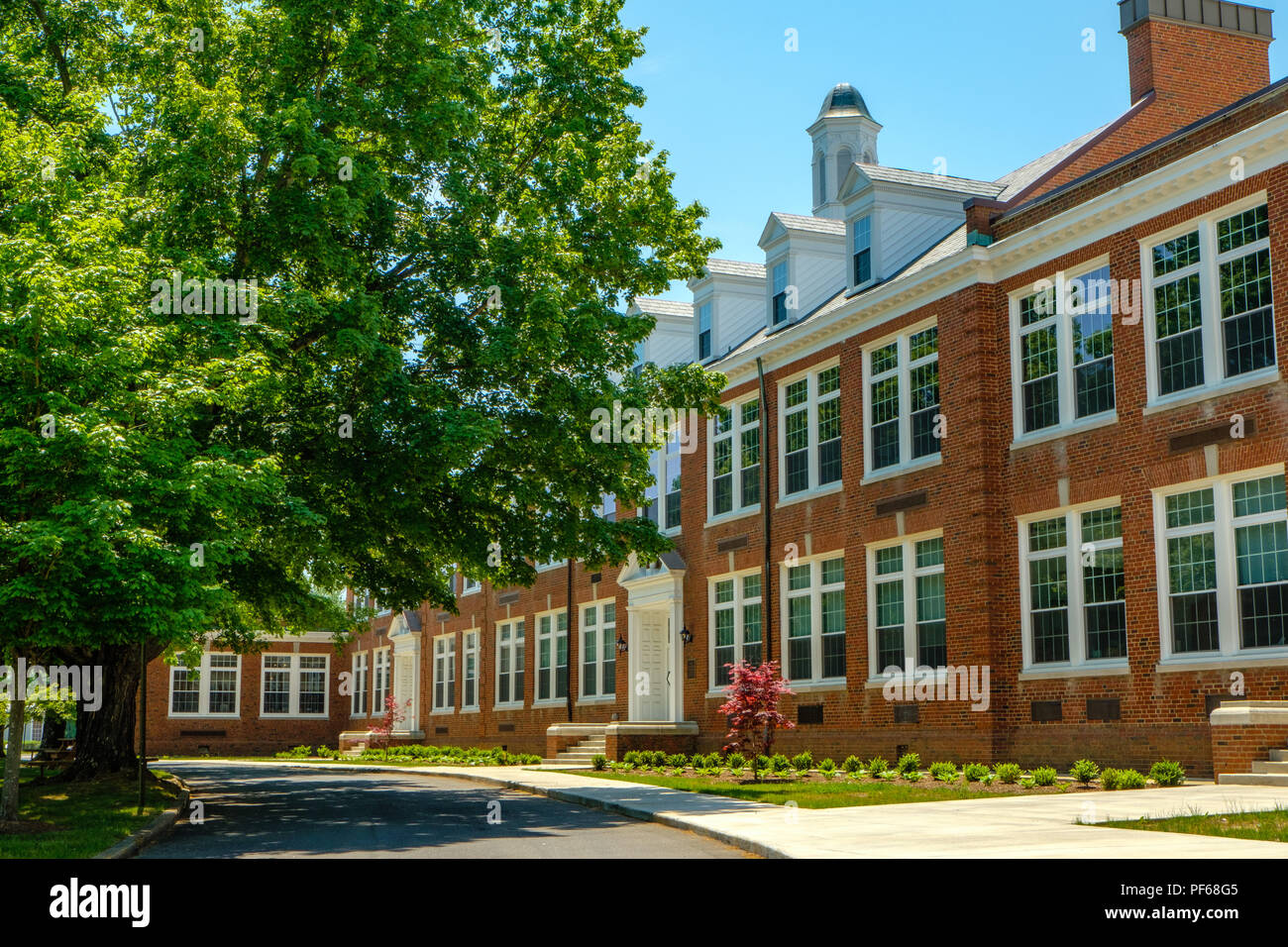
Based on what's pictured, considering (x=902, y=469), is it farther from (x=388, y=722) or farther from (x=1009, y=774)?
(x=388, y=722)

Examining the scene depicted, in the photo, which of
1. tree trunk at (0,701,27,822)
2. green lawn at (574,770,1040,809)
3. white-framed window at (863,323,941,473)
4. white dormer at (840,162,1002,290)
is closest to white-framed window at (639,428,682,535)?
white dormer at (840,162,1002,290)

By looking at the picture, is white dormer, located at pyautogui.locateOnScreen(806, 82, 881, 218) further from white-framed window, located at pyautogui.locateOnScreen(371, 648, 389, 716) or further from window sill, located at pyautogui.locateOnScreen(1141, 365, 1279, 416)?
window sill, located at pyautogui.locateOnScreen(1141, 365, 1279, 416)

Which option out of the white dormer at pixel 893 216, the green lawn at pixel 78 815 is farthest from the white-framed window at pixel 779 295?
the green lawn at pixel 78 815

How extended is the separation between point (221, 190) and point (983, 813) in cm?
1277

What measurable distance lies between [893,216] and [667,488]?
982cm

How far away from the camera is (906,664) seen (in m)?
24.9

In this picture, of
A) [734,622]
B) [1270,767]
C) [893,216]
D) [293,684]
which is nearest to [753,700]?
[1270,767]

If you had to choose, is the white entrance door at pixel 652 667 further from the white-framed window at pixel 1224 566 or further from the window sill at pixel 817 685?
the white-framed window at pixel 1224 566

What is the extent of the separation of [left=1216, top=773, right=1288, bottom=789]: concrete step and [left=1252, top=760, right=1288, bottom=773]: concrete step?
0.27 ft

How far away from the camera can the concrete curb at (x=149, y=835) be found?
1264 centimetres

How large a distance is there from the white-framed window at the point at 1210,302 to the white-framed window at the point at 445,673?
1279 inches

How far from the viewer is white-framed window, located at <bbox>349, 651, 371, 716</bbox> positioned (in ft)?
195

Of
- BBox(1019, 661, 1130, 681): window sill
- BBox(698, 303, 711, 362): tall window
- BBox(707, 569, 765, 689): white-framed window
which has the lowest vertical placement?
BBox(1019, 661, 1130, 681): window sill

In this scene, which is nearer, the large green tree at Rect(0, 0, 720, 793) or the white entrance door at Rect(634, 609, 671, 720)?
the large green tree at Rect(0, 0, 720, 793)
